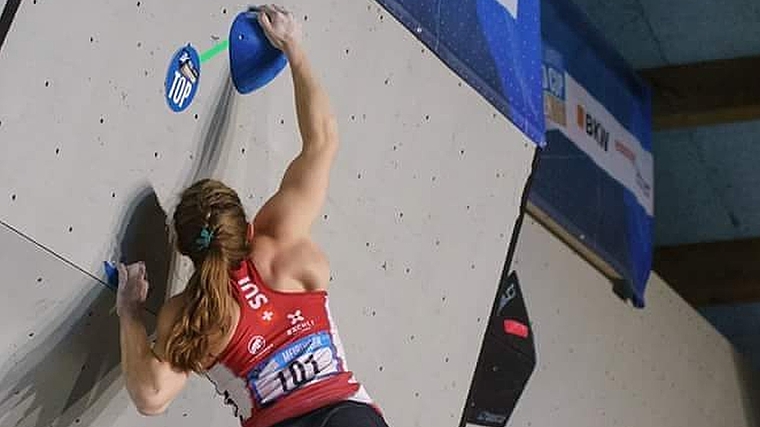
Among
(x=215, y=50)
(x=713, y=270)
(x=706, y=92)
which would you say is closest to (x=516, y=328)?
(x=706, y=92)

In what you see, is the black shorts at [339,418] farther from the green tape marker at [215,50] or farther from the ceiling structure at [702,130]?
the ceiling structure at [702,130]

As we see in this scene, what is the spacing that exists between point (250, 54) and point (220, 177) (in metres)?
0.22

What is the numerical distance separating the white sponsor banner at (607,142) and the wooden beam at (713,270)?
37.9 inches

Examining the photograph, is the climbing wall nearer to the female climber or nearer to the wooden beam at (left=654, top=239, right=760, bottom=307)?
the female climber

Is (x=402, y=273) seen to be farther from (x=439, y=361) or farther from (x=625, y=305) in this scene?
(x=625, y=305)

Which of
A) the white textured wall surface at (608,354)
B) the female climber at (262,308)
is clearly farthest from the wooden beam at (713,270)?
the female climber at (262,308)

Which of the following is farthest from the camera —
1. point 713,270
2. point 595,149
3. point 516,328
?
point 713,270

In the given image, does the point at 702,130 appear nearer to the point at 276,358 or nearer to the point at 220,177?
the point at 220,177

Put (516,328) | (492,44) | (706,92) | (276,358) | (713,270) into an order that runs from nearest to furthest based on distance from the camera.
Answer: (276,358), (492,44), (516,328), (706,92), (713,270)

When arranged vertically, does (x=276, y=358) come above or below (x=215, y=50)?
below

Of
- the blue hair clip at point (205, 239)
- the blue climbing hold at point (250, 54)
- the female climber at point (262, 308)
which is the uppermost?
the blue climbing hold at point (250, 54)

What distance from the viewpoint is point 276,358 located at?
2.28 m

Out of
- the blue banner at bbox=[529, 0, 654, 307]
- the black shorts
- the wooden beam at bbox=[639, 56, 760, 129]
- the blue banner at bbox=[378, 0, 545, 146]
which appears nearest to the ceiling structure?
the wooden beam at bbox=[639, 56, 760, 129]

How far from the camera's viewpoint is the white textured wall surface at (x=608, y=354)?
418 centimetres
